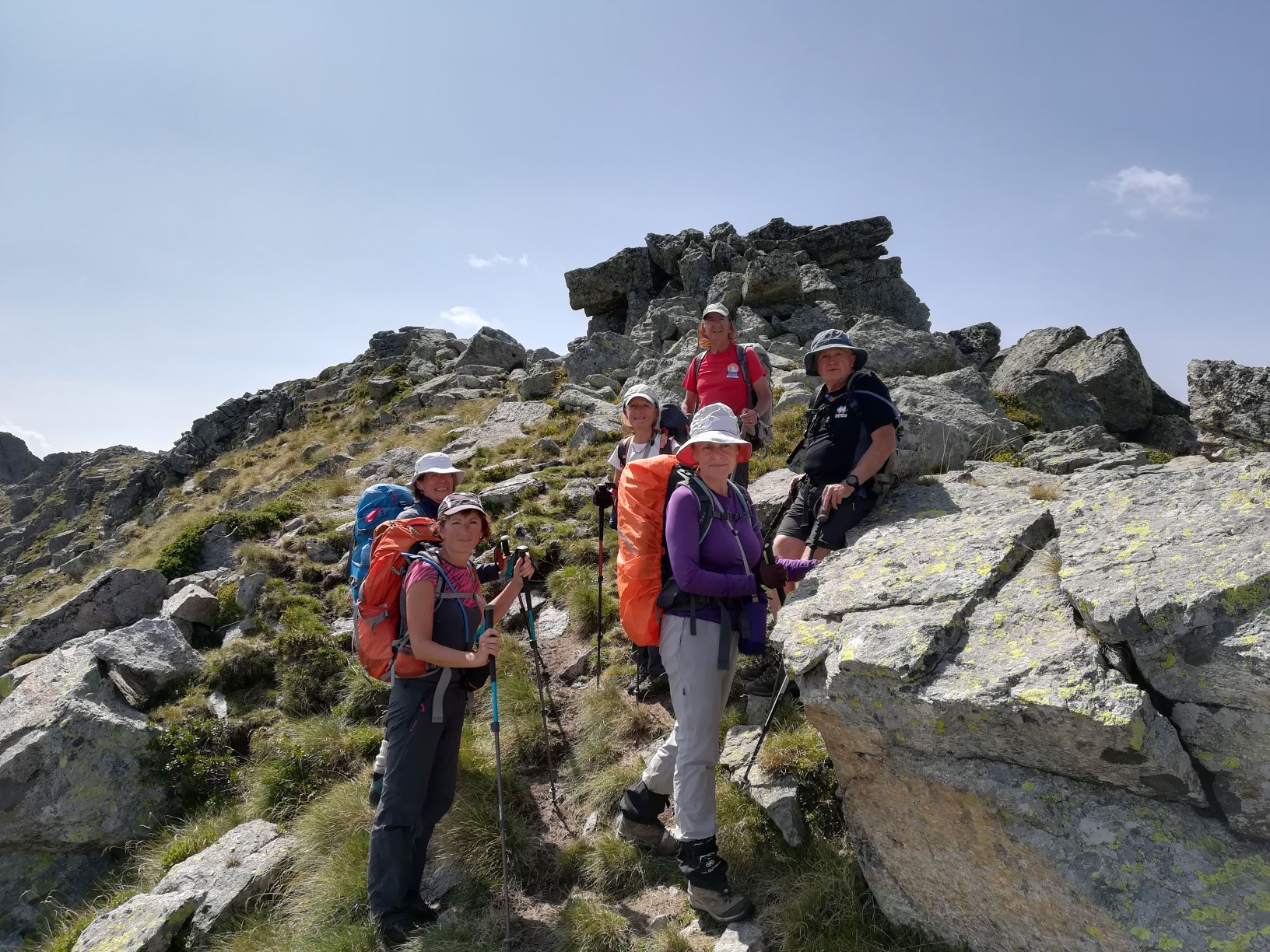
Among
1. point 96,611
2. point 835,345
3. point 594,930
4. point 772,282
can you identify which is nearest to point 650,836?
point 594,930

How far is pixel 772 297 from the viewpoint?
86.2 feet

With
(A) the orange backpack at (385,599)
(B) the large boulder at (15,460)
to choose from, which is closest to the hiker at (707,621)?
(A) the orange backpack at (385,599)

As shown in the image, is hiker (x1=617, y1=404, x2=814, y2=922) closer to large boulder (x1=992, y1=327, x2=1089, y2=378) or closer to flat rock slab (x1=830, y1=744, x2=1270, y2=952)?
flat rock slab (x1=830, y1=744, x2=1270, y2=952)

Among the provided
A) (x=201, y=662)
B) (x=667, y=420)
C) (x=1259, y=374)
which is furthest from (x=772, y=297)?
(x=201, y=662)

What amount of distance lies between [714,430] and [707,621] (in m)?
1.49

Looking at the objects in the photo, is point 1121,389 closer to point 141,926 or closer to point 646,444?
point 646,444

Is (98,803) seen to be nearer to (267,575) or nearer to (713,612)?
(267,575)

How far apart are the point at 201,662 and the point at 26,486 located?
130930 mm

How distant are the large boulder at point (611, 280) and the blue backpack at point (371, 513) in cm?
2804

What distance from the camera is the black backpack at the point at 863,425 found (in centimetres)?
603

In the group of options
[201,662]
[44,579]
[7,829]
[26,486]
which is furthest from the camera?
[26,486]

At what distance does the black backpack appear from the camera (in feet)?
19.8

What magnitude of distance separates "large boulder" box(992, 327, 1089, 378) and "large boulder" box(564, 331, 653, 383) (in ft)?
41.9

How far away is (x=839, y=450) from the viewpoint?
613 centimetres
